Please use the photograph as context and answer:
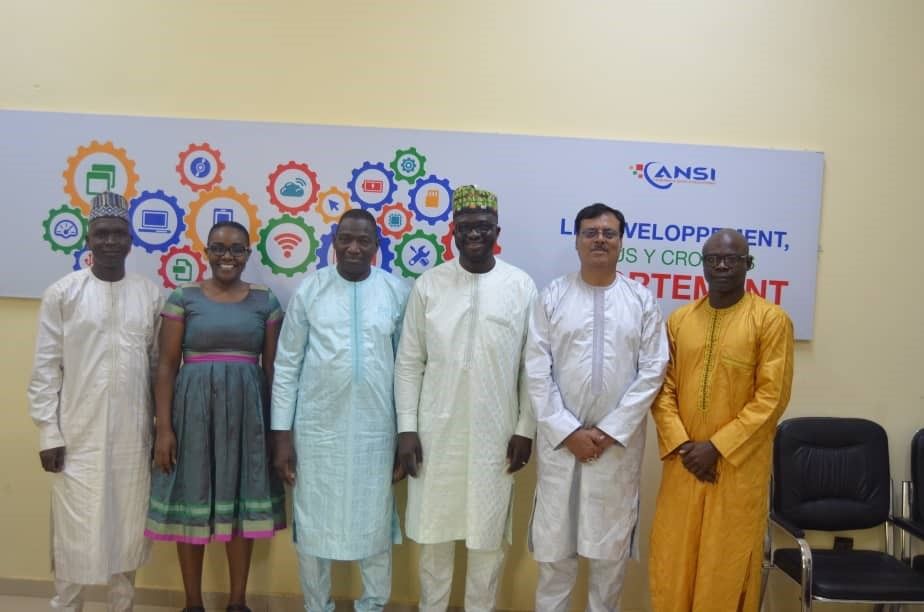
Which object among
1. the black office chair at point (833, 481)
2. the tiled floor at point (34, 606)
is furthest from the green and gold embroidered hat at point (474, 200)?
the tiled floor at point (34, 606)

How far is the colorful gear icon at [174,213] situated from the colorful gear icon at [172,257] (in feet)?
0.11

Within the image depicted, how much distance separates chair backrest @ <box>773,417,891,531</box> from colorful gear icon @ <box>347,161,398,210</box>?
207 centimetres

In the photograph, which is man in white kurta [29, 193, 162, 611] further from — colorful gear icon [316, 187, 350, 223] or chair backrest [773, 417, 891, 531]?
chair backrest [773, 417, 891, 531]

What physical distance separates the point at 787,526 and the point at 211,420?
2374 mm

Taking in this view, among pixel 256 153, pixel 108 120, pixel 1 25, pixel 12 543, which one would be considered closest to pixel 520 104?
pixel 256 153

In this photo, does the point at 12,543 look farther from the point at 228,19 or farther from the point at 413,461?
the point at 228,19

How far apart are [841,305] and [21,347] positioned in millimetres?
3910

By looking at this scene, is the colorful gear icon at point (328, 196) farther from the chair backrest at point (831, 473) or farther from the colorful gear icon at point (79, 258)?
the chair backrest at point (831, 473)

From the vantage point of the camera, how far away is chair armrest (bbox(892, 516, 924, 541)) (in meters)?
2.66

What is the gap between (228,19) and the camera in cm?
292

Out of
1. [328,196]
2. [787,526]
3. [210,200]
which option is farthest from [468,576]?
[210,200]

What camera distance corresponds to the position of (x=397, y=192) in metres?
2.93

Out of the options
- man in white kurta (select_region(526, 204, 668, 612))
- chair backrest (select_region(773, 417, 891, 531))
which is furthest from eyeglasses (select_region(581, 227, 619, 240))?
chair backrest (select_region(773, 417, 891, 531))

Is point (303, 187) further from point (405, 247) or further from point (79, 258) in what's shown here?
point (79, 258)
